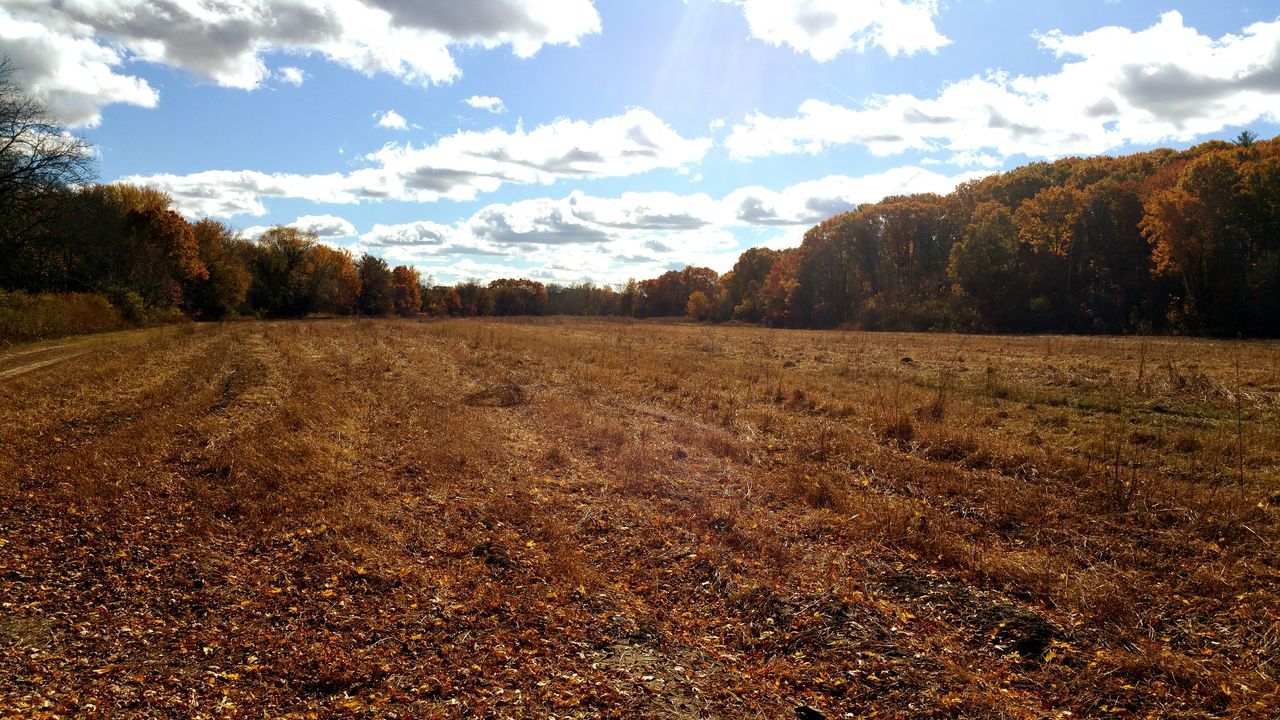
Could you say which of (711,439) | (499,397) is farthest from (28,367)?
(711,439)

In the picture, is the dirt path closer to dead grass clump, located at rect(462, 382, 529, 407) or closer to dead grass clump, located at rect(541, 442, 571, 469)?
dead grass clump, located at rect(462, 382, 529, 407)

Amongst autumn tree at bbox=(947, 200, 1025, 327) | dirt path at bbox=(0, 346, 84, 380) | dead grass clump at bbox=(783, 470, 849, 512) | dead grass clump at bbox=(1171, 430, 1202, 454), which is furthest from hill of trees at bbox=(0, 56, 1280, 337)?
dead grass clump at bbox=(783, 470, 849, 512)

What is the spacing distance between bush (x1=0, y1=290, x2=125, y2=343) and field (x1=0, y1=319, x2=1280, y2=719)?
2091 centimetres

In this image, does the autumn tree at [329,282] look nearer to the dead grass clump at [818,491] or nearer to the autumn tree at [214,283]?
the autumn tree at [214,283]

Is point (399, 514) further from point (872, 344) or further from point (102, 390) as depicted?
point (872, 344)

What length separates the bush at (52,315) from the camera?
2975 centimetres

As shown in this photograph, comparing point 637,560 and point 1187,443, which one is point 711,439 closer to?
point 637,560

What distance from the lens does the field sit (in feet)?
16.8

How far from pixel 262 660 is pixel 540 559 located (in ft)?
9.11

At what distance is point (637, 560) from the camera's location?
7570mm

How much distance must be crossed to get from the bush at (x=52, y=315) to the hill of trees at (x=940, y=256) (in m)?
0.49

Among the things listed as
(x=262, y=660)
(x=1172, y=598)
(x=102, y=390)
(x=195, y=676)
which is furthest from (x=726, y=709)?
(x=102, y=390)

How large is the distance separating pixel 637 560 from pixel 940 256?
74725 millimetres

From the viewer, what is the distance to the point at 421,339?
36.0 meters
